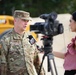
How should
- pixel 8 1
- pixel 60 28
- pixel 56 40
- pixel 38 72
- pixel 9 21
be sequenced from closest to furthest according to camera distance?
pixel 38 72 < pixel 60 28 < pixel 9 21 < pixel 56 40 < pixel 8 1

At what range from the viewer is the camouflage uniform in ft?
15.7

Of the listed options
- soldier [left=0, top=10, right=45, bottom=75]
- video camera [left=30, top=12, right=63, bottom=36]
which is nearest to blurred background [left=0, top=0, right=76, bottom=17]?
video camera [left=30, top=12, right=63, bottom=36]

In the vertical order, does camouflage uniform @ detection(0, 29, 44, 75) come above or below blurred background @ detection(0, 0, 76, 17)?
above

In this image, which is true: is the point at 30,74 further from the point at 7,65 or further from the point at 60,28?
the point at 60,28

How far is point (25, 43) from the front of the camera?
485cm

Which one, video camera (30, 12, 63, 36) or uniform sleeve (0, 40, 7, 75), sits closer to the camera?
uniform sleeve (0, 40, 7, 75)

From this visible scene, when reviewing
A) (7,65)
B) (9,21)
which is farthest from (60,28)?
(9,21)

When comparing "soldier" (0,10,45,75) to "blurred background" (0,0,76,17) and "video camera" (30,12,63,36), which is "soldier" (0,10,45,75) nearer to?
"video camera" (30,12,63,36)

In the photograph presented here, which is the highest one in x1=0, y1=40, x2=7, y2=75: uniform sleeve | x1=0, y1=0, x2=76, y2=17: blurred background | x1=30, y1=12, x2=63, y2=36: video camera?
x1=30, y1=12, x2=63, y2=36: video camera

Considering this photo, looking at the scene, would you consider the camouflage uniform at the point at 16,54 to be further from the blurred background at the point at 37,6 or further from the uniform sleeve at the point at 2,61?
the blurred background at the point at 37,6

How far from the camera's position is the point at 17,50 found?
480 cm

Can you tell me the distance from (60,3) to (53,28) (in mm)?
24208

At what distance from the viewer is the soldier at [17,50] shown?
479 centimetres

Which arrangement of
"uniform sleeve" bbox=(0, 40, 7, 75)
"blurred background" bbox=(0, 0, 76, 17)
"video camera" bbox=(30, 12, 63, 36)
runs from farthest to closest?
"blurred background" bbox=(0, 0, 76, 17) < "video camera" bbox=(30, 12, 63, 36) < "uniform sleeve" bbox=(0, 40, 7, 75)
